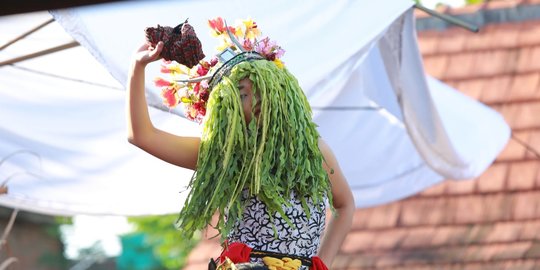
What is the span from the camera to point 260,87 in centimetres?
301

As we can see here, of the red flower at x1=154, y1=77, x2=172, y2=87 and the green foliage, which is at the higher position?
the red flower at x1=154, y1=77, x2=172, y2=87

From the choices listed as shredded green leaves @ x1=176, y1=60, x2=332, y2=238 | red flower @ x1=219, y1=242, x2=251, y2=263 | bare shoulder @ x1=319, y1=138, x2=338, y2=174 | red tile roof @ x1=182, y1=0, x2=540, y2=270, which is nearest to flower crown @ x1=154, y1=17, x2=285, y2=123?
shredded green leaves @ x1=176, y1=60, x2=332, y2=238

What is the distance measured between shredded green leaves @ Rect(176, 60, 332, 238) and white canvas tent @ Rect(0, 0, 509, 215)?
0.71 metres

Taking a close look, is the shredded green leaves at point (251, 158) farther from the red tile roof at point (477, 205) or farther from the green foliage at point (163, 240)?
the green foliage at point (163, 240)

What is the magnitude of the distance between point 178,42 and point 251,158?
1.02ft

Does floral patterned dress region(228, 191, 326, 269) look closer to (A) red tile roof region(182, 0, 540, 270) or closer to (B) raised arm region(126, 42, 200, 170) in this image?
(B) raised arm region(126, 42, 200, 170)

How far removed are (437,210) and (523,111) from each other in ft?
2.98

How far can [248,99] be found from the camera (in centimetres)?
303

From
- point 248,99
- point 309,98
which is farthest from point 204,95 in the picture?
point 309,98

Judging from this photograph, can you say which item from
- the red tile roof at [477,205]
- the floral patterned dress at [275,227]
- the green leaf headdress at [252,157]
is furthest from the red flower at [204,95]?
the red tile roof at [477,205]

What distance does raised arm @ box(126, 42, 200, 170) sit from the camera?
2.95m

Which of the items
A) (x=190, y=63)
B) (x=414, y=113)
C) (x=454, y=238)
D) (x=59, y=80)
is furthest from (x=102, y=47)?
(x=454, y=238)

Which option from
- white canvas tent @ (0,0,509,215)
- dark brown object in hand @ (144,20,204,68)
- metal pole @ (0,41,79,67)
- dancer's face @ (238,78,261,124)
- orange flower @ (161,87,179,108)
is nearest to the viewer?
dark brown object in hand @ (144,20,204,68)

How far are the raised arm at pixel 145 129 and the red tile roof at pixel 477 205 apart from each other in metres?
4.45
